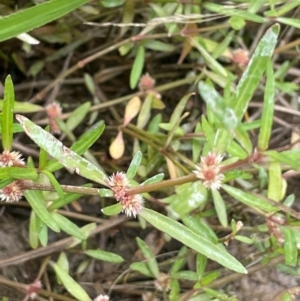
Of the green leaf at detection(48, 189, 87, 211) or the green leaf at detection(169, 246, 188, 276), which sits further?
the green leaf at detection(169, 246, 188, 276)

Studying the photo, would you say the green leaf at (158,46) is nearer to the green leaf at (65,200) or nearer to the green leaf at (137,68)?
the green leaf at (137,68)

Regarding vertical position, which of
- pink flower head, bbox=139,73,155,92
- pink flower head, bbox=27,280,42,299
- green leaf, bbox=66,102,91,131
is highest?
pink flower head, bbox=139,73,155,92

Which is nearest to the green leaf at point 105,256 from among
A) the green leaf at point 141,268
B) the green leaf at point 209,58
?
the green leaf at point 141,268

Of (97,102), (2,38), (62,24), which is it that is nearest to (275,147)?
(97,102)

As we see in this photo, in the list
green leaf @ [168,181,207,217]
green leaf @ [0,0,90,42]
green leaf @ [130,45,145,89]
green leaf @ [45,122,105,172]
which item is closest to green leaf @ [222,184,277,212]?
green leaf @ [168,181,207,217]

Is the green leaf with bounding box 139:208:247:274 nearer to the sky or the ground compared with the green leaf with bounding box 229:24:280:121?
nearer to the ground

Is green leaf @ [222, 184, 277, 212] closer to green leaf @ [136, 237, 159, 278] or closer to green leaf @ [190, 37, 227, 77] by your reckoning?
green leaf @ [136, 237, 159, 278]

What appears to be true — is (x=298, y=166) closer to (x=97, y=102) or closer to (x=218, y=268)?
(x=218, y=268)
